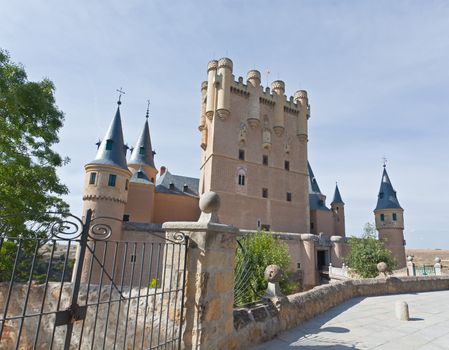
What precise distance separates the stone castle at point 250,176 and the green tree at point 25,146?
10.5 metres

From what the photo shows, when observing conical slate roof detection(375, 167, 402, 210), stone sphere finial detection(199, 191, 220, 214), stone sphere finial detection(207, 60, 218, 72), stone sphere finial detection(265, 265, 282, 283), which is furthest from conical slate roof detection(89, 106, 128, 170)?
conical slate roof detection(375, 167, 402, 210)

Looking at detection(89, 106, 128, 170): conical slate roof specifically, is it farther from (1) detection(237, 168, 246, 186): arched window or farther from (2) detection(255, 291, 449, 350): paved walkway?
(2) detection(255, 291, 449, 350): paved walkway

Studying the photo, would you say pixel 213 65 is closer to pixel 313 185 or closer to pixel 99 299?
pixel 313 185

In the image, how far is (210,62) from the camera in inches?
1239

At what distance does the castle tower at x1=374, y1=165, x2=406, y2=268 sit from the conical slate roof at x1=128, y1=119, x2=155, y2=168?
94.1 ft

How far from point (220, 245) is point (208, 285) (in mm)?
553

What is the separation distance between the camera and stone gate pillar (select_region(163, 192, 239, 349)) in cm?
366

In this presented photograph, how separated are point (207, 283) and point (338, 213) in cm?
3749

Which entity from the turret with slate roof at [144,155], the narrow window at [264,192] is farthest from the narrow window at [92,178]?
the narrow window at [264,192]

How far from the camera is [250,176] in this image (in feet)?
97.7

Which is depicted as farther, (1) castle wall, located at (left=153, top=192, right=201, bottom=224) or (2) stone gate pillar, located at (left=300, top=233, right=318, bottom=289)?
(1) castle wall, located at (left=153, top=192, right=201, bottom=224)

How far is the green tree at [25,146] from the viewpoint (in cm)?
1007

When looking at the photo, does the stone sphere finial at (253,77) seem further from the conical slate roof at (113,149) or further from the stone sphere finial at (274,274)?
the stone sphere finial at (274,274)

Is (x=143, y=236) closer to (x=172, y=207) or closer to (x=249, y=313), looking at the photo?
(x=172, y=207)
